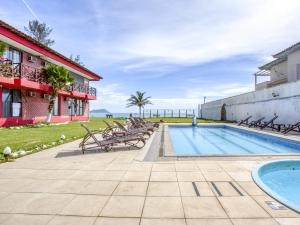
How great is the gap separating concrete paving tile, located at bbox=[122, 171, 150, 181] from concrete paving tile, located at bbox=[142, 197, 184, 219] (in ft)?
3.84

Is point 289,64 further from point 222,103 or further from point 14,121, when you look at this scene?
point 14,121

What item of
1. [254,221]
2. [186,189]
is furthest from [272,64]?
[254,221]

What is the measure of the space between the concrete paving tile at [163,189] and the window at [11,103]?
15.9 metres

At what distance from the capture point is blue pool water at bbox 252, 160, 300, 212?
5.14 metres

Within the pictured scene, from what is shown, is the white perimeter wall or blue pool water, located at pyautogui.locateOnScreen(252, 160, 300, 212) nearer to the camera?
blue pool water, located at pyautogui.locateOnScreen(252, 160, 300, 212)

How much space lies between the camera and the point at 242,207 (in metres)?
3.74

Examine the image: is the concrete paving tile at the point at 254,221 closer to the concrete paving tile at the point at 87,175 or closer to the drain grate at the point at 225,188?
the drain grate at the point at 225,188

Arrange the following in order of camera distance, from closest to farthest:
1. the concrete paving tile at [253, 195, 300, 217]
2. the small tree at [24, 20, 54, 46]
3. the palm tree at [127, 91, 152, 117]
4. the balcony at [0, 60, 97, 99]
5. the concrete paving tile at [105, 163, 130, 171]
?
1. the concrete paving tile at [253, 195, 300, 217]
2. the concrete paving tile at [105, 163, 130, 171]
3. the balcony at [0, 60, 97, 99]
4. the palm tree at [127, 91, 152, 117]
5. the small tree at [24, 20, 54, 46]

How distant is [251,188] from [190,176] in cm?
125

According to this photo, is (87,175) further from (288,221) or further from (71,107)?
(71,107)

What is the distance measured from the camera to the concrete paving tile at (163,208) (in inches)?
137

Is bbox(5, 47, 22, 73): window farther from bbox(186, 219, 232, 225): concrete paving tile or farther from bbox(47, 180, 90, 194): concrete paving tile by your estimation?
bbox(186, 219, 232, 225): concrete paving tile

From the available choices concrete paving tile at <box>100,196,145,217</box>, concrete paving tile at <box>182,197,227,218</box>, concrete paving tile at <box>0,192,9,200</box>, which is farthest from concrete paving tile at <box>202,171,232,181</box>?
concrete paving tile at <box>0,192,9,200</box>

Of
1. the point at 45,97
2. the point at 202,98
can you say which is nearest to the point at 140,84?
the point at 202,98
